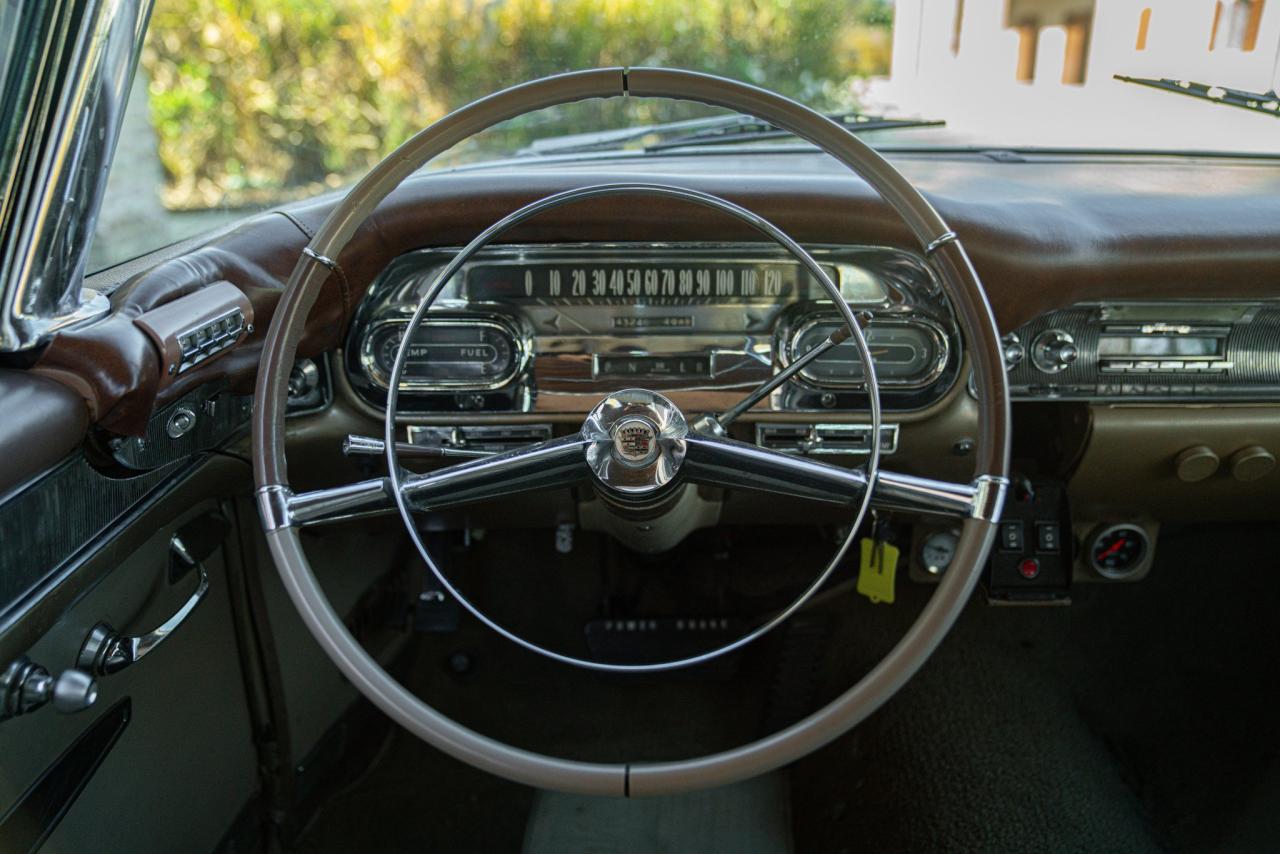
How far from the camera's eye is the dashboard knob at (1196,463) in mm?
1740

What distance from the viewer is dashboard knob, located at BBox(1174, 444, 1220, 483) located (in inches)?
68.5

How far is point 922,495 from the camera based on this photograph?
42.4 inches

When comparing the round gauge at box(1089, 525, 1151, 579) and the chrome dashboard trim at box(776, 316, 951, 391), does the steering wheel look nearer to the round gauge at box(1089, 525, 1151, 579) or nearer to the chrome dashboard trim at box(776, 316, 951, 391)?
the chrome dashboard trim at box(776, 316, 951, 391)

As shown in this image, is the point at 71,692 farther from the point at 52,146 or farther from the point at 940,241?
the point at 940,241

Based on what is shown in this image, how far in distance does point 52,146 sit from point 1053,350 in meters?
1.38

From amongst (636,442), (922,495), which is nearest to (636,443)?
(636,442)

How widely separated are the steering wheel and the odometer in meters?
0.42

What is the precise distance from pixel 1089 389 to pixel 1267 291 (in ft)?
0.94

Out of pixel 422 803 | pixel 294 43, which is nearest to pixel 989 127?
pixel 422 803

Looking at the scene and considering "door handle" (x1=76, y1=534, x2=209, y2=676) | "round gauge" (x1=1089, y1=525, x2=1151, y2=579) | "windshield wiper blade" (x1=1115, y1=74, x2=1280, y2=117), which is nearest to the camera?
"door handle" (x1=76, y1=534, x2=209, y2=676)

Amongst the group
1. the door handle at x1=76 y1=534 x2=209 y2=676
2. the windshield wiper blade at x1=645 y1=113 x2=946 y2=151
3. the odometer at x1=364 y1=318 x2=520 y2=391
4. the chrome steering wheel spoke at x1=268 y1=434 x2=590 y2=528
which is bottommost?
the door handle at x1=76 y1=534 x2=209 y2=676

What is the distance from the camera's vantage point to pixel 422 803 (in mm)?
2066

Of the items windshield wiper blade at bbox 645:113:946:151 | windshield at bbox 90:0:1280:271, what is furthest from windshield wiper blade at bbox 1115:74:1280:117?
windshield wiper blade at bbox 645:113:946:151

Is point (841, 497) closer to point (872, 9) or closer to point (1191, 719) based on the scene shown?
point (872, 9)
